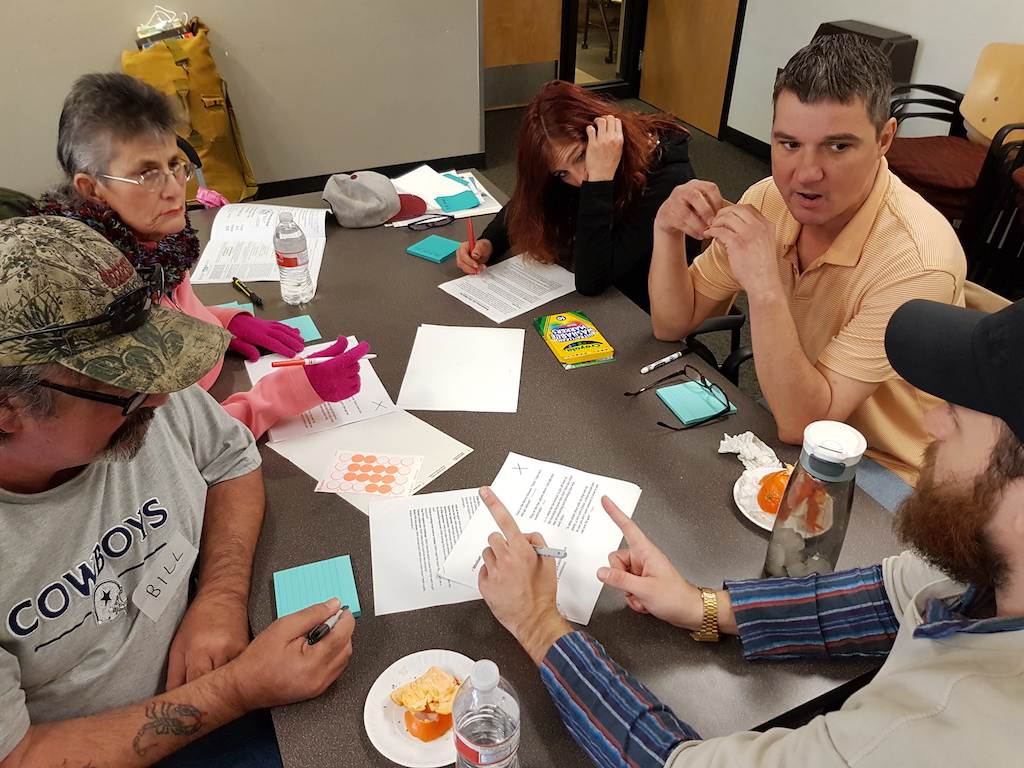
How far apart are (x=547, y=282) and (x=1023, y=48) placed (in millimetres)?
2747

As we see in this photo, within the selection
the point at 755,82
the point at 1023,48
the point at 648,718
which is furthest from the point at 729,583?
the point at 755,82

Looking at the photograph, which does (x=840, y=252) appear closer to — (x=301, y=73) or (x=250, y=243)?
(x=250, y=243)

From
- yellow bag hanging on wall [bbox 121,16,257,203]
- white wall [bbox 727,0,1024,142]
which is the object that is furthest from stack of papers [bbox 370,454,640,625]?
white wall [bbox 727,0,1024,142]

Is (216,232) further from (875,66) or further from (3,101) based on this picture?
(3,101)

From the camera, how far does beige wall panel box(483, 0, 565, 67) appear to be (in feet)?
15.7

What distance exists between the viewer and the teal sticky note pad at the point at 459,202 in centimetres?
234

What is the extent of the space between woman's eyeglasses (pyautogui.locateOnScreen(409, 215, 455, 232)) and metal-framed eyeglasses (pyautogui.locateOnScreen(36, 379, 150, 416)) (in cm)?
139

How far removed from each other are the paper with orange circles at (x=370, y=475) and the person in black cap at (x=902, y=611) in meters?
0.27

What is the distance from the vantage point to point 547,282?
1.93 metres

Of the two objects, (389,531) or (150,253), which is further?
(150,253)

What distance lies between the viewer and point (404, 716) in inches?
35.4

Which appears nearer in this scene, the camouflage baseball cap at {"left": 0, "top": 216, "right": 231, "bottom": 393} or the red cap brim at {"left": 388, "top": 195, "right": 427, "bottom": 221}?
the camouflage baseball cap at {"left": 0, "top": 216, "right": 231, "bottom": 393}

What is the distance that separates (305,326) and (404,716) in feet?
3.56

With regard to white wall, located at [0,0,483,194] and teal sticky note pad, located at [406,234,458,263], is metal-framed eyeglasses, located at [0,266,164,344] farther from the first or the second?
white wall, located at [0,0,483,194]
